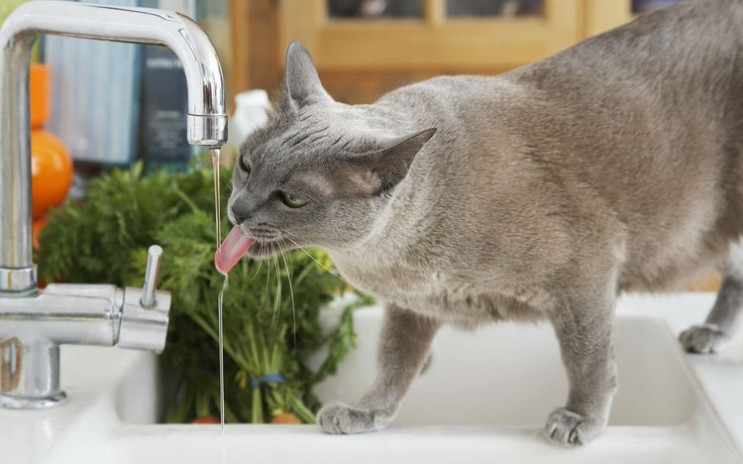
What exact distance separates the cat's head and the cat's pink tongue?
1 cm

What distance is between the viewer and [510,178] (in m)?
1.10

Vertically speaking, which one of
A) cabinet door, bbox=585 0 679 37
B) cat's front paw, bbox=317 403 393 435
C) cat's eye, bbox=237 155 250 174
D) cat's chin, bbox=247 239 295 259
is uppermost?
cabinet door, bbox=585 0 679 37

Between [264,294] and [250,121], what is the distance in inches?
16.0

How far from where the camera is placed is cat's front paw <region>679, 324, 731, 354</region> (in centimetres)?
129

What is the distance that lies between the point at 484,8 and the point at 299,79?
1.71 meters

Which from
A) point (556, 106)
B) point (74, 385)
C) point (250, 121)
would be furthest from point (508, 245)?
point (250, 121)

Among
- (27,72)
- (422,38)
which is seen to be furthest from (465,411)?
(422,38)

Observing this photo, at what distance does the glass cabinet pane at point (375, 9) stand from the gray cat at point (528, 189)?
59.7 inches

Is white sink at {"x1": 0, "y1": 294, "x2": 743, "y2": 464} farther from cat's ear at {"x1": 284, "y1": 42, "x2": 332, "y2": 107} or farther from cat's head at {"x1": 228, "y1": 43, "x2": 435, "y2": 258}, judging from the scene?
cat's ear at {"x1": 284, "y1": 42, "x2": 332, "y2": 107}

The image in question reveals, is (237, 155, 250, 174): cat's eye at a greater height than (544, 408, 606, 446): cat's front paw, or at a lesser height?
greater

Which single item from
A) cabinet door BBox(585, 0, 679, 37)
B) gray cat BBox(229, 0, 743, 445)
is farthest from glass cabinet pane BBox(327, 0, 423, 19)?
gray cat BBox(229, 0, 743, 445)

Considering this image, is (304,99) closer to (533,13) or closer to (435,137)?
(435,137)

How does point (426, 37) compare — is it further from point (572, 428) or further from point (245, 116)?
point (572, 428)

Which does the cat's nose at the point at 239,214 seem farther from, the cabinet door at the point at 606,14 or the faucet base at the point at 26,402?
the cabinet door at the point at 606,14
